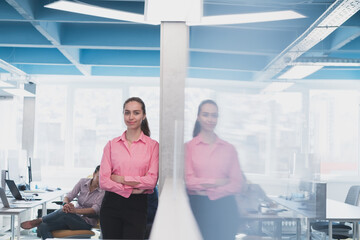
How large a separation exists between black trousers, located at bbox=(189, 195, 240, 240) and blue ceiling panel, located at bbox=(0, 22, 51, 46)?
5.48m

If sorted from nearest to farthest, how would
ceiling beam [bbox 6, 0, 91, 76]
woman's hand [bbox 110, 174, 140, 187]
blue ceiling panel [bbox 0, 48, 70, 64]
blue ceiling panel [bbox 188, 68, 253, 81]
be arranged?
blue ceiling panel [bbox 188, 68, 253, 81], woman's hand [bbox 110, 174, 140, 187], ceiling beam [bbox 6, 0, 91, 76], blue ceiling panel [bbox 0, 48, 70, 64]

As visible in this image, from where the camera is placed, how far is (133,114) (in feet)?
9.04

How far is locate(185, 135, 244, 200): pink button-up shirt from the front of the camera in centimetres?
92

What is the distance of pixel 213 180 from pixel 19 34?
5672 millimetres

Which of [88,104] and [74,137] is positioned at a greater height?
[88,104]

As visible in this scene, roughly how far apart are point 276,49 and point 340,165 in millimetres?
296

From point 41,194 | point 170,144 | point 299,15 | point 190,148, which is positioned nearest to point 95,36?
point 41,194

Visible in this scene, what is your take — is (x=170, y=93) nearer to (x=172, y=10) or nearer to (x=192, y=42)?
(x=172, y=10)

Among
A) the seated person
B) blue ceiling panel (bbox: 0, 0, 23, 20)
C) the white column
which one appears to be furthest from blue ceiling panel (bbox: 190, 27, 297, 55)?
blue ceiling panel (bbox: 0, 0, 23, 20)

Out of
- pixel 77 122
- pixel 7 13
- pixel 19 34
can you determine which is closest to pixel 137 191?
pixel 7 13

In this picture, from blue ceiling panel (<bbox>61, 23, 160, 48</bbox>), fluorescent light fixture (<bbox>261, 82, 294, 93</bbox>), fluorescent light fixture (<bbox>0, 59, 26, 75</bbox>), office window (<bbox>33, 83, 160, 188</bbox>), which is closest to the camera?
fluorescent light fixture (<bbox>261, 82, 294, 93</bbox>)

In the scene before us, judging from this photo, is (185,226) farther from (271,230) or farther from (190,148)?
(190,148)

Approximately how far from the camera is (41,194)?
21.4ft

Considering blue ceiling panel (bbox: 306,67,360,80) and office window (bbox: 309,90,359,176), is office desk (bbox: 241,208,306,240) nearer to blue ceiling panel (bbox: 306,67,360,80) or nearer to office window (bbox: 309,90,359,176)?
office window (bbox: 309,90,359,176)
